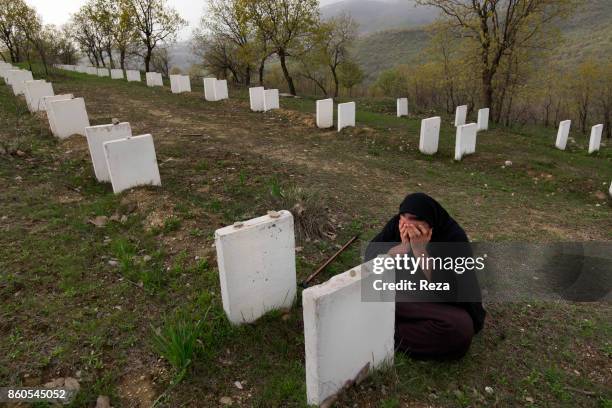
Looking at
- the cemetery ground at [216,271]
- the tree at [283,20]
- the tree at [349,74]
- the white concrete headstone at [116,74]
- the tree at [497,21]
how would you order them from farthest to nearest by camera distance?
the tree at [349,74]
the white concrete headstone at [116,74]
the tree at [283,20]
the tree at [497,21]
the cemetery ground at [216,271]

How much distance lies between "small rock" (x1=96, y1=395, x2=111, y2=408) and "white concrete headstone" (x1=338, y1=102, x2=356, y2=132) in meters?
9.74

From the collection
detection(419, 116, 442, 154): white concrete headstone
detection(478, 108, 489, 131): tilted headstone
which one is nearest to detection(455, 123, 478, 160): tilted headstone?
detection(419, 116, 442, 154): white concrete headstone

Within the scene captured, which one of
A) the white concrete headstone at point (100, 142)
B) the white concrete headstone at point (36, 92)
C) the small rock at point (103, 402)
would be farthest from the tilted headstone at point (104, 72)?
the small rock at point (103, 402)

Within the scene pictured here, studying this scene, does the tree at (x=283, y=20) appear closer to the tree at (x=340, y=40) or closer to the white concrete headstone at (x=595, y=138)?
the tree at (x=340, y=40)

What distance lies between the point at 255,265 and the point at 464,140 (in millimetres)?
8224

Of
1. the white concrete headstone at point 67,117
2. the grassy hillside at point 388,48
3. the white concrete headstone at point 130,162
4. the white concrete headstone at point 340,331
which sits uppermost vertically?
the grassy hillside at point 388,48

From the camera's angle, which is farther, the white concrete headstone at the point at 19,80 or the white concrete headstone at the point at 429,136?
the white concrete headstone at the point at 19,80

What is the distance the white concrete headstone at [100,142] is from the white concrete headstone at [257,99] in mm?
8117

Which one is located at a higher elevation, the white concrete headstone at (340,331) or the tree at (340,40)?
the tree at (340,40)

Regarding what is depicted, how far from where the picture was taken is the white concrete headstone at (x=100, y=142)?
5.53m

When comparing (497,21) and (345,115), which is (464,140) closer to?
(345,115)

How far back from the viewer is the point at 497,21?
15.6 meters

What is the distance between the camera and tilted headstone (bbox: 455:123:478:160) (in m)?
9.44

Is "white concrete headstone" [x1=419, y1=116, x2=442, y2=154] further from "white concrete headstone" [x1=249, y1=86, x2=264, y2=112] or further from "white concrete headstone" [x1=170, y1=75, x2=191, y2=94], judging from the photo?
"white concrete headstone" [x1=170, y1=75, x2=191, y2=94]
